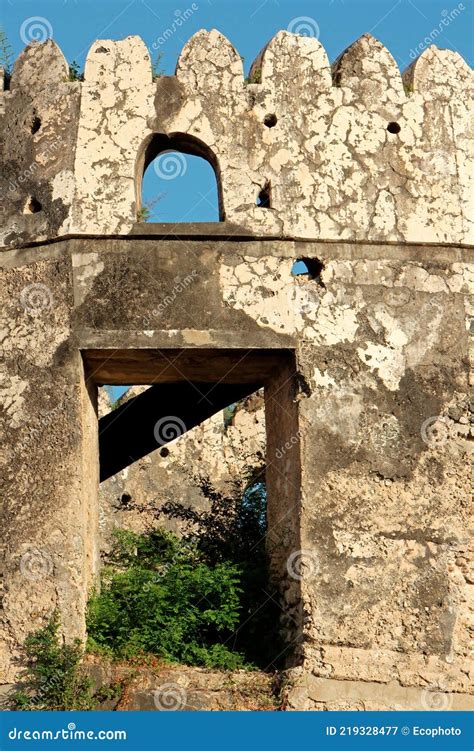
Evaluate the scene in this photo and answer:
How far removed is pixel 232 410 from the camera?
53.9 ft

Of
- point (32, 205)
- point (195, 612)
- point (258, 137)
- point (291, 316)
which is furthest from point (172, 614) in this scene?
point (258, 137)

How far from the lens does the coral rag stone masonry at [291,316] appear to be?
9227 mm

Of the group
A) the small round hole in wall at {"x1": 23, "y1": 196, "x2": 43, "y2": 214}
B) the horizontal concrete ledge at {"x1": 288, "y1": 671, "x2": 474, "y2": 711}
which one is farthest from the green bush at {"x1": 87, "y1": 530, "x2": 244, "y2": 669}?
the small round hole in wall at {"x1": 23, "y1": 196, "x2": 43, "y2": 214}

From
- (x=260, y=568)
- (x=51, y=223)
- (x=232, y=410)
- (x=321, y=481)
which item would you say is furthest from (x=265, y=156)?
(x=232, y=410)

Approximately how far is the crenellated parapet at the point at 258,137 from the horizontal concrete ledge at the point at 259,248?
0.23ft

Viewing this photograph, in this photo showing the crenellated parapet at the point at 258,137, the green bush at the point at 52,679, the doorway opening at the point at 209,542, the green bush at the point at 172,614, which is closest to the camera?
the green bush at the point at 52,679

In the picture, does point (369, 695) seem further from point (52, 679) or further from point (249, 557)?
point (52, 679)

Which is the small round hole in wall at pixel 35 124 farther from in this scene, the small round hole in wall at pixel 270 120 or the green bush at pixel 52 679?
the green bush at pixel 52 679

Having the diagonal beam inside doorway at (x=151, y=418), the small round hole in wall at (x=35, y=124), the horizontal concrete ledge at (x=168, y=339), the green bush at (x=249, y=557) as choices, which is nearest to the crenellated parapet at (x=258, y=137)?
the small round hole in wall at (x=35, y=124)

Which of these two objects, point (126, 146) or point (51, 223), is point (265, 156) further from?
point (51, 223)

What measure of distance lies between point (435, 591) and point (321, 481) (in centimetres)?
112

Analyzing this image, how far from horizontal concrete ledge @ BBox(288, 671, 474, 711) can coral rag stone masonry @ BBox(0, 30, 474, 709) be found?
0.5 inches

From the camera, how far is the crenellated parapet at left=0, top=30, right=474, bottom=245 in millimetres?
9922

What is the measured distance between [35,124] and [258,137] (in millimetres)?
1764
